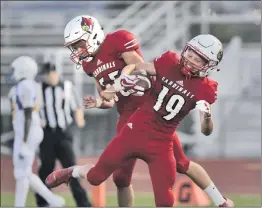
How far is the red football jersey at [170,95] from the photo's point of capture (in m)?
6.33

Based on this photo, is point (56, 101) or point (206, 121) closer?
point (206, 121)

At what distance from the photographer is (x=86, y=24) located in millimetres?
6672

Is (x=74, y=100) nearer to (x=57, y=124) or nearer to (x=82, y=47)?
(x=57, y=124)

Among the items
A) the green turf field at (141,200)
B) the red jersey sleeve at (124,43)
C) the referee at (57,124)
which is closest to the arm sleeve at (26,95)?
the referee at (57,124)

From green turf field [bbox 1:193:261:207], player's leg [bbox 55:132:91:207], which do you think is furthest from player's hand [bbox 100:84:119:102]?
green turf field [bbox 1:193:261:207]

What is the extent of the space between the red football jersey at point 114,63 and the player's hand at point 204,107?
2.32ft

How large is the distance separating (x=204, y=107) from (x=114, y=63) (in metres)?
0.89

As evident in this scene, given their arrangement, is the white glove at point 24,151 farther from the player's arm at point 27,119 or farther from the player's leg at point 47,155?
the player's leg at point 47,155

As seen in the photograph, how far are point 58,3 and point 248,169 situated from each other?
4.24 metres

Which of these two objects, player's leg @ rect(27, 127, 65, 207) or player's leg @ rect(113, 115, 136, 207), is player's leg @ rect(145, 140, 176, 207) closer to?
player's leg @ rect(113, 115, 136, 207)

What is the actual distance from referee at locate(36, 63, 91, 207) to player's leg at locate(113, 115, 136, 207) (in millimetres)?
1640

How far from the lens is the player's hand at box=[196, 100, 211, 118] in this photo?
20.3ft

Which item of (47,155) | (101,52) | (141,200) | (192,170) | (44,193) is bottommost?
(141,200)

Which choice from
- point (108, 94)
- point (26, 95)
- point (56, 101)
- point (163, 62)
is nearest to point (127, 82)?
point (108, 94)
